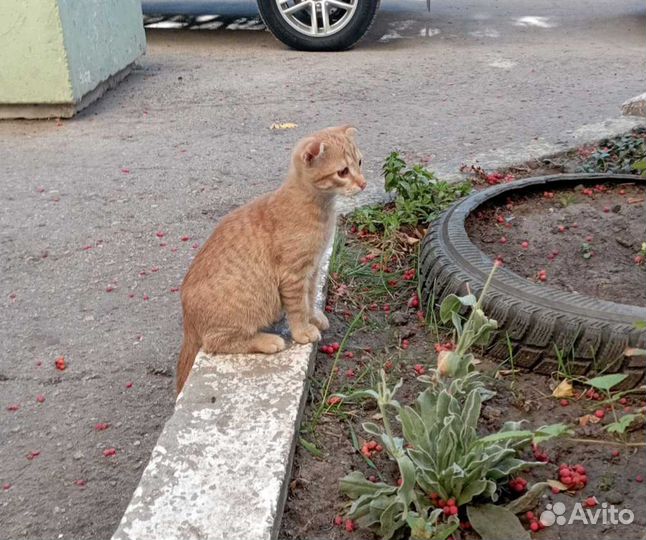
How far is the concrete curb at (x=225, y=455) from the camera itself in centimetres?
202

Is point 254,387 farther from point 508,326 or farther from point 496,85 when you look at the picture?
point 496,85

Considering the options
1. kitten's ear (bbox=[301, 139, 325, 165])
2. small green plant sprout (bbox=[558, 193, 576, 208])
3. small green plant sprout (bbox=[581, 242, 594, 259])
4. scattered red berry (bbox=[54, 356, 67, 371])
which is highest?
kitten's ear (bbox=[301, 139, 325, 165])

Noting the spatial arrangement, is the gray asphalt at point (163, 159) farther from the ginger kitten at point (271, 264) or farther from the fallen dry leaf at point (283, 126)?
the ginger kitten at point (271, 264)

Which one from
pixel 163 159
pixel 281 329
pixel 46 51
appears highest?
pixel 46 51

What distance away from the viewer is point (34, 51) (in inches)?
248

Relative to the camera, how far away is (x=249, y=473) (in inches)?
85.9

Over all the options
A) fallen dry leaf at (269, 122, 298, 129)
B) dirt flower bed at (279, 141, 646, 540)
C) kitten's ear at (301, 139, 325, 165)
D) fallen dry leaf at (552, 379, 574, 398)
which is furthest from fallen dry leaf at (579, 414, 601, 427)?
fallen dry leaf at (269, 122, 298, 129)

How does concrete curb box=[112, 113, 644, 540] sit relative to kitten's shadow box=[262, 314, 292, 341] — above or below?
above

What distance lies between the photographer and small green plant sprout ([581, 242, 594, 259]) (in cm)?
326

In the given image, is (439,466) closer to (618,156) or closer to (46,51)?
(618,156)

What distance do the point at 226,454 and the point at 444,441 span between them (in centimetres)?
62

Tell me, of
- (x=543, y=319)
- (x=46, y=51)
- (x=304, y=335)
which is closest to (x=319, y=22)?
(x=46, y=51)

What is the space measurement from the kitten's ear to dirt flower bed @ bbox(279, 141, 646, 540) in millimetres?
680

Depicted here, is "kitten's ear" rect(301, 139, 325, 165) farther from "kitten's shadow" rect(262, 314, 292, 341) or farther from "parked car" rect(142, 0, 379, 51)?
"parked car" rect(142, 0, 379, 51)
